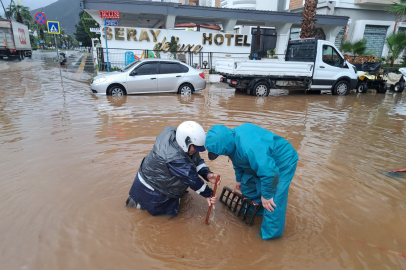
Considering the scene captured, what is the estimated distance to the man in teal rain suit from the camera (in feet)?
8.41

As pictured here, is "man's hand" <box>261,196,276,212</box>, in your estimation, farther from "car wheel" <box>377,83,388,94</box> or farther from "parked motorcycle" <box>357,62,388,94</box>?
"car wheel" <box>377,83,388,94</box>

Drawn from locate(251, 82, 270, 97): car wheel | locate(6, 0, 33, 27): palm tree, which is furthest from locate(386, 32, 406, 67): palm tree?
Answer: locate(6, 0, 33, 27): palm tree

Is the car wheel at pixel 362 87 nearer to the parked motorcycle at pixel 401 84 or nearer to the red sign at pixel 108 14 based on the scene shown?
the parked motorcycle at pixel 401 84

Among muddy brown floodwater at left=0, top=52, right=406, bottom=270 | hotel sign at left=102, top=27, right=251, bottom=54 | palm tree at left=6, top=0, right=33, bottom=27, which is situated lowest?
muddy brown floodwater at left=0, top=52, right=406, bottom=270

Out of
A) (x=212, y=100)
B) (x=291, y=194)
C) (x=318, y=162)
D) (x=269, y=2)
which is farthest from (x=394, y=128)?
(x=269, y=2)

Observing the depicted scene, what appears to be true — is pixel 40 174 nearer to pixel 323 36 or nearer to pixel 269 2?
pixel 323 36

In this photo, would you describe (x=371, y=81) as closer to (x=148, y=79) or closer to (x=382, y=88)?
(x=382, y=88)

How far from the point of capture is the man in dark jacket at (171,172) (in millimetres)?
2854

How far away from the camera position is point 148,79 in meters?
10.6

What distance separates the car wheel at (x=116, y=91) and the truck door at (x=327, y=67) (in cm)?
822

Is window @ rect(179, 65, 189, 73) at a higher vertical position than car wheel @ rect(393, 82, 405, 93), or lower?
higher

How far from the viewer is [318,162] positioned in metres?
5.07

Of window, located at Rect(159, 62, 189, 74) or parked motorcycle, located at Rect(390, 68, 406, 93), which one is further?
parked motorcycle, located at Rect(390, 68, 406, 93)

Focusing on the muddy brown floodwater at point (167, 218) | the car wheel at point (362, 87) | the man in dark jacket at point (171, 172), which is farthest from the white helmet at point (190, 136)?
the car wheel at point (362, 87)
